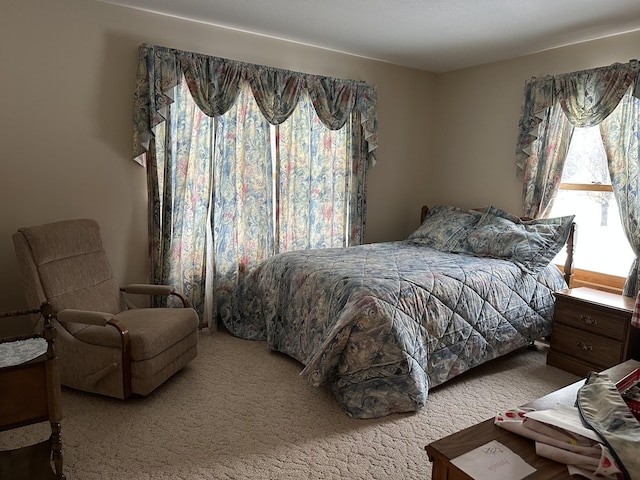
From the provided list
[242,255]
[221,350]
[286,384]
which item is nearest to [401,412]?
[286,384]

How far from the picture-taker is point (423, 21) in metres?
3.33

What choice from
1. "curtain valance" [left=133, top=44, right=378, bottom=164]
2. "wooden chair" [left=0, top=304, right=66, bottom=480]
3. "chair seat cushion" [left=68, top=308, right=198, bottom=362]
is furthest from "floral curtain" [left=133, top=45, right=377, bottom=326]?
"wooden chair" [left=0, top=304, right=66, bottom=480]

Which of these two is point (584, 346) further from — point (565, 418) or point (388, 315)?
point (565, 418)

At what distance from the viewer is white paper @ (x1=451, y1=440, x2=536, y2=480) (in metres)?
1.21

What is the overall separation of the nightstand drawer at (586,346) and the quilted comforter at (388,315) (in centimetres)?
15

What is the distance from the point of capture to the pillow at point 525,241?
346 cm

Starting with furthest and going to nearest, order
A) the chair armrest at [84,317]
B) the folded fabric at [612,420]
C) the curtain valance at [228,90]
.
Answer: the curtain valance at [228,90] → the chair armrest at [84,317] → the folded fabric at [612,420]

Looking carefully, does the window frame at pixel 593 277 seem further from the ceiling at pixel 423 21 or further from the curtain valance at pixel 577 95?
the ceiling at pixel 423 21

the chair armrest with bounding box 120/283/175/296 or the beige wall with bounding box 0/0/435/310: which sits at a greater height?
the beige wall with bounding box 0/0/435/310

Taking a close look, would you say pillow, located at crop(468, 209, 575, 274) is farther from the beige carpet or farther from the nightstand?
the beige carpet

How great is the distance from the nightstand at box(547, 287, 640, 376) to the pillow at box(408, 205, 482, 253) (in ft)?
3.03

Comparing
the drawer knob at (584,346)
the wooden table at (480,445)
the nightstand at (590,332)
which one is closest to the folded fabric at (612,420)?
the wooden table at (480,445)

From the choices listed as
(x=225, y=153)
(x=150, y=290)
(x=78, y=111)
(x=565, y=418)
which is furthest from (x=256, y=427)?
(x=78, y=111)

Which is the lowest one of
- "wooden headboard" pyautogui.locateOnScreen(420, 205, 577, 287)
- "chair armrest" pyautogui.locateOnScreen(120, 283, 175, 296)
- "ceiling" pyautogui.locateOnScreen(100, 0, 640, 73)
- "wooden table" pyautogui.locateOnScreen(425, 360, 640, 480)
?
"wooden table" pyautogui.locateOnScreen(425, 360, 640, 480)
